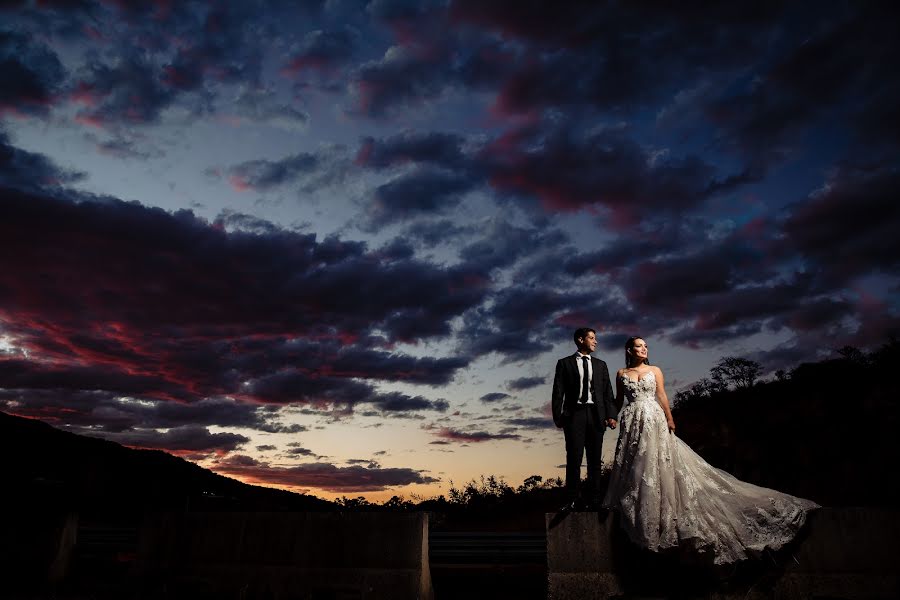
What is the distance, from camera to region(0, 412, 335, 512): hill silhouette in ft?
93.6

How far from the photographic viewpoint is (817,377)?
25391mm

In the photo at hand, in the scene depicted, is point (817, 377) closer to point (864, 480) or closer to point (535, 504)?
point (864, 480)

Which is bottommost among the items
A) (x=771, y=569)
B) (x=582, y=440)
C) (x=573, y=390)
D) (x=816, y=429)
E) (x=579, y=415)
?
(x=771, y=569)

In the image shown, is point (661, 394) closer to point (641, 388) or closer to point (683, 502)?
point (641, 388)

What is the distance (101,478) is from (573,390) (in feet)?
104

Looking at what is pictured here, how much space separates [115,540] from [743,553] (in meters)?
10.6

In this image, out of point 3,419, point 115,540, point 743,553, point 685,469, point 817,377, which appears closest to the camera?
point 743,553

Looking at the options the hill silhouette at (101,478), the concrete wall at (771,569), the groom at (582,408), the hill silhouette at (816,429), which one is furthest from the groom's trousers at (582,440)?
the hill silhouette at (816,429)

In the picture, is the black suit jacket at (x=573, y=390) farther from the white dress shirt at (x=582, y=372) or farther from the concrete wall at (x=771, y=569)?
the concrete wall at (x=771, y=569)

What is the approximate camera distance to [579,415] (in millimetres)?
7461

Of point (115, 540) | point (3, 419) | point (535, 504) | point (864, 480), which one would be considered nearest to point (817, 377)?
point (864, 480)

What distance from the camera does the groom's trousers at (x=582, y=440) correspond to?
24.3 ft

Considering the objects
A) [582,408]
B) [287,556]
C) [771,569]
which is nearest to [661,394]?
[582,408]

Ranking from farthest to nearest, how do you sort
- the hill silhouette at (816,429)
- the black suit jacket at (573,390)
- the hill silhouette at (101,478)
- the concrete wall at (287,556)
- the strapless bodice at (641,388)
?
1. the hill silhouette at (101,478)
2. the hill silhouette at (816,429)
3. the black suit jacket at (573,390)
4. the strapless bodice at (641,388)
5. the concrete wall at (287,556)
